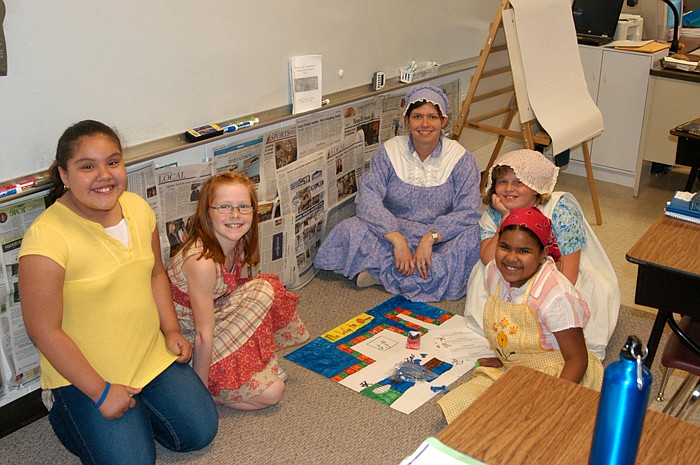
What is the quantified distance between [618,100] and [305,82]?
2102 mm

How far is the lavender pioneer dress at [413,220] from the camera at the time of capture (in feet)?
10.1

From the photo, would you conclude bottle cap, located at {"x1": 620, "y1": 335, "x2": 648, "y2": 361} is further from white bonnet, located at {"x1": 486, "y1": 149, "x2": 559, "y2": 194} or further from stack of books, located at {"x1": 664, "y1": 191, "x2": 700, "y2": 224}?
white bonnet, located at {"x1": 486, "y1": 149, "x2": 559, "y2": 194}

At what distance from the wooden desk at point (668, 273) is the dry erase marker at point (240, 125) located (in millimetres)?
1393

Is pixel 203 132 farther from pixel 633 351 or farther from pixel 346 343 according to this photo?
pixel 633 351

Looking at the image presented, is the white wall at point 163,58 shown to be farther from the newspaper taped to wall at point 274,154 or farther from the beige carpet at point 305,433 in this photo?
the beige carpet at point 305,433

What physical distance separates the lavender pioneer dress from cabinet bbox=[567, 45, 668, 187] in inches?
59.2

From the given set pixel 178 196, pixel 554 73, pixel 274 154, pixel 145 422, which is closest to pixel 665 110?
pixel 554 73

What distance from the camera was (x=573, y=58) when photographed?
3779mm

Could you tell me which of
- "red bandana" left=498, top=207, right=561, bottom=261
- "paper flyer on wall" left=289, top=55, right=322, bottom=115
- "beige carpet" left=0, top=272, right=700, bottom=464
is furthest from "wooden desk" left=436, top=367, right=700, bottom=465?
"paper flyer on wall" left=289, top=55, right=322, bottom=115

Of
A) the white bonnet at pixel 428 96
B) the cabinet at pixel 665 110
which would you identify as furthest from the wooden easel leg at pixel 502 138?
the white bonnet at pixel 428 96

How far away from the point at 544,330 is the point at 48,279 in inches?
51.4

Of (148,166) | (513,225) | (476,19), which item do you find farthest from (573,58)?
(148,166)

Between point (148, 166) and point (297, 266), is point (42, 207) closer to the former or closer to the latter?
point (148, 166)

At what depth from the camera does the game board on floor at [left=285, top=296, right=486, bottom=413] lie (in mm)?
2471
